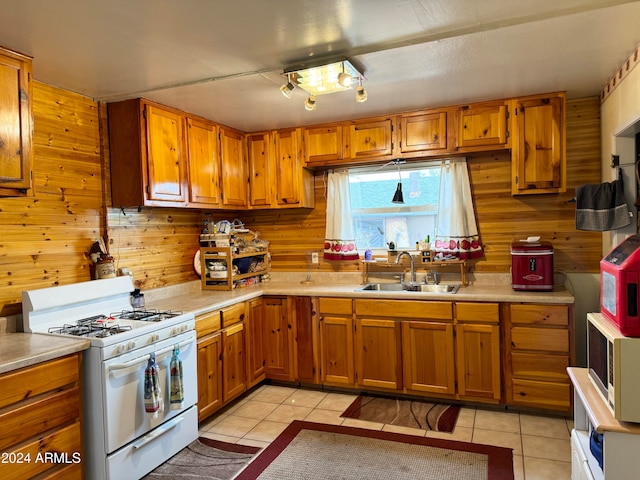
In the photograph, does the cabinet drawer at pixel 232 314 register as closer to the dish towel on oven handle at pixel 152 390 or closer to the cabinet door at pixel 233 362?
the cabinet door at pixel 233 362

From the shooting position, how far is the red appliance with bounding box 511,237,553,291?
127 inches

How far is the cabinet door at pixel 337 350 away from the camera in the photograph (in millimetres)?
3637

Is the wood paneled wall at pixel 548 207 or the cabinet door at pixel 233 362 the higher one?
the wood paneled wall at pixel 548 207

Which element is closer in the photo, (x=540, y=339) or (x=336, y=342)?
(x=540, y=339)

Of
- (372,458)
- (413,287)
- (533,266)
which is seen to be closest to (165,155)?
(413,287)

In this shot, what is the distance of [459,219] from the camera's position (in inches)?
146

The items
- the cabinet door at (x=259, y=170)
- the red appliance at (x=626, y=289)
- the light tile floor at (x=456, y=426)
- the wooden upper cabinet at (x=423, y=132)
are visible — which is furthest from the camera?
the cabinet door at (x=259, y=170)

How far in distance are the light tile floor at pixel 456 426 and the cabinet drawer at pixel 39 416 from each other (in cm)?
108

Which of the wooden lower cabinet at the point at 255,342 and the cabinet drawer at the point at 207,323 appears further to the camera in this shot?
the wooden lower cabinet at the point at 255,342

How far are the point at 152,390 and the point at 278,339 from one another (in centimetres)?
150

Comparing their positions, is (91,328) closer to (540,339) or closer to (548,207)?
(540,339)

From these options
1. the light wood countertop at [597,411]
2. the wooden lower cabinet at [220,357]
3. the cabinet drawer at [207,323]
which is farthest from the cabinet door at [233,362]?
the light wood countertop at [597,411]

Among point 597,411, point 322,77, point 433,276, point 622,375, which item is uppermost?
point 322,77

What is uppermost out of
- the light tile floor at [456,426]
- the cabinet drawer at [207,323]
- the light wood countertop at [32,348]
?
the light wood countertop at [32,348]
